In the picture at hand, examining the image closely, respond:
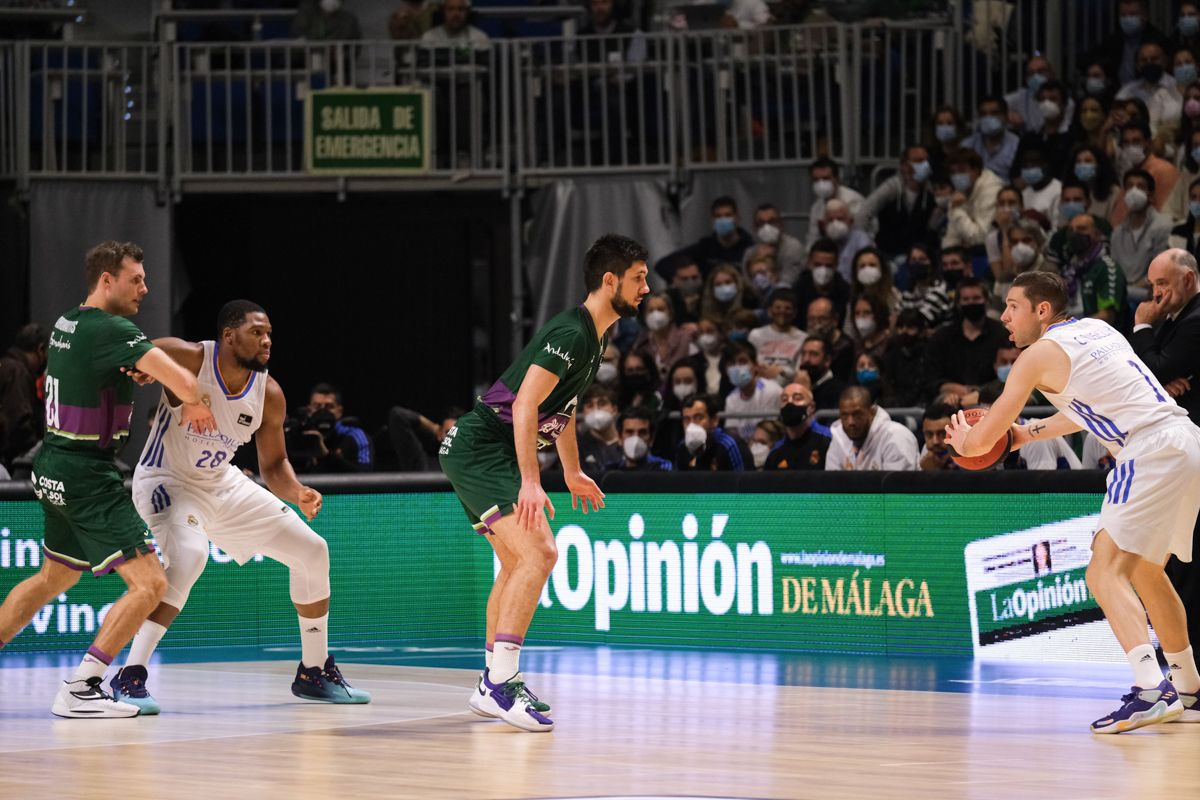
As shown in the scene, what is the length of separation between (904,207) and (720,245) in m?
1.71

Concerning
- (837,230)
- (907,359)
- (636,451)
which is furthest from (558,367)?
(837,230)

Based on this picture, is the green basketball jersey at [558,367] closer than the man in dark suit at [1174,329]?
Yes

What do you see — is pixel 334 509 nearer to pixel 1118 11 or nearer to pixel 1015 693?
pixel 1015 693

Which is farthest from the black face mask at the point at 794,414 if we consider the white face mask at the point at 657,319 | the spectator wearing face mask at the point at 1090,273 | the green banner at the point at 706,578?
the white face mask at the point at 657,319

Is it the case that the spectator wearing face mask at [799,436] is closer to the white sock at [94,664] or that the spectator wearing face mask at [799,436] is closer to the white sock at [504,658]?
the white sock at [504,658]

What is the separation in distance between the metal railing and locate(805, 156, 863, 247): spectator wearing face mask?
0.72 m

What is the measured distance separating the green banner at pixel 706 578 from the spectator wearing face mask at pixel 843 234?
192 inches

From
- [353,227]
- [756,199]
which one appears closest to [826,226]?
[756,199]

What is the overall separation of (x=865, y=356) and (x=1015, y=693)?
5362 millimetres

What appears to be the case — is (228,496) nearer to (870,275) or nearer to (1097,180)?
(870,275)

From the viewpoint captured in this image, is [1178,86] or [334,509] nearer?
[334,509]

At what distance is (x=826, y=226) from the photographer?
17.6m

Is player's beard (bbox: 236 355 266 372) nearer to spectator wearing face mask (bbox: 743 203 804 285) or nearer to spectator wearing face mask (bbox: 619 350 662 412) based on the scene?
spectator wearing face mask (bbox: 619 350 662 412)

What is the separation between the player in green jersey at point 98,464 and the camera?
30.5 feet
